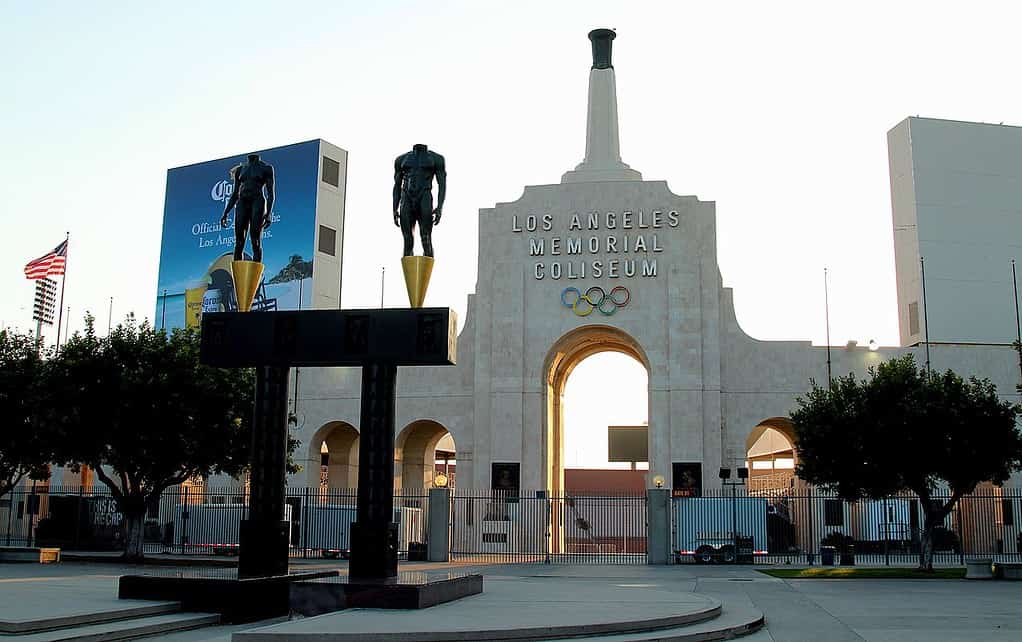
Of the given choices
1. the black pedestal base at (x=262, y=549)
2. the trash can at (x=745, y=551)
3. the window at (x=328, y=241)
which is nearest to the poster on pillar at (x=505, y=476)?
the trash can at (x=745, y=551)

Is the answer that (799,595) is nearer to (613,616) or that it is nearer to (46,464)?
(613,616)

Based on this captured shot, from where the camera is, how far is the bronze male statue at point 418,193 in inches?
840

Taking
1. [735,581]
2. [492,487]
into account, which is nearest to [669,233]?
[492,487]

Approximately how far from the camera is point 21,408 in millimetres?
34844

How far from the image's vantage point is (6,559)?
33094mm

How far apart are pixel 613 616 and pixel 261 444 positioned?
8.22 m

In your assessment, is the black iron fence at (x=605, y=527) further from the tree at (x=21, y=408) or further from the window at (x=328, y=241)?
the window at (x=328, y=241)

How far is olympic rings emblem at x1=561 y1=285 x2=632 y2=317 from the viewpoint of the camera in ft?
176

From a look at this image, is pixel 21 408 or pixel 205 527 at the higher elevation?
pixel 21 408

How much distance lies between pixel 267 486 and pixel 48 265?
38.7 m

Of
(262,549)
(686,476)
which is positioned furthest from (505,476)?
(262,549)

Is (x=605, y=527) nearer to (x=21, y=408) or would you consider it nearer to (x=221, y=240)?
(x=21, y=408)

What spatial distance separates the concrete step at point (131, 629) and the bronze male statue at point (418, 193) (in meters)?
8.04

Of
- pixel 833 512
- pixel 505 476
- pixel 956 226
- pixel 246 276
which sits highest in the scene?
pixel 956 226
